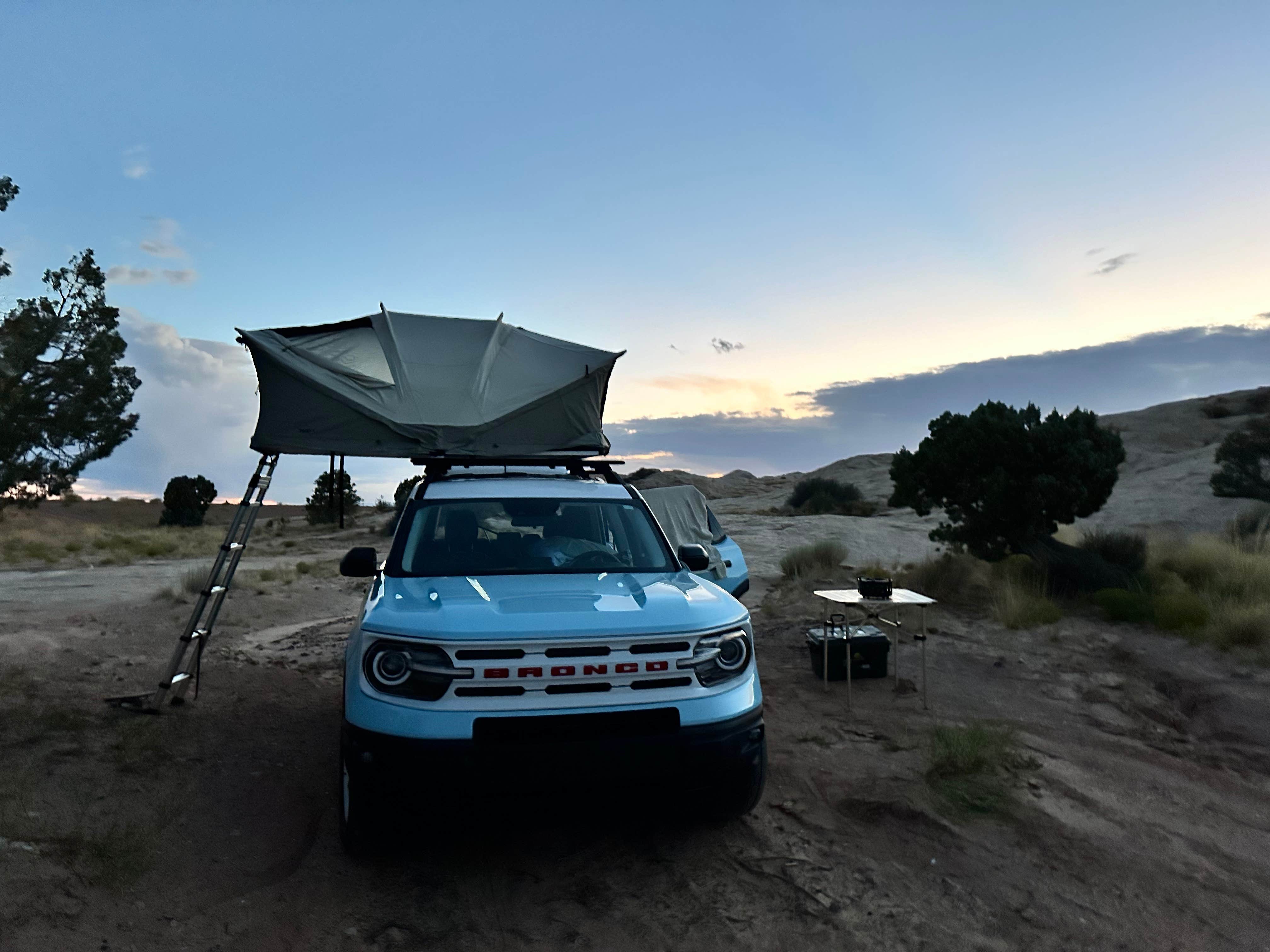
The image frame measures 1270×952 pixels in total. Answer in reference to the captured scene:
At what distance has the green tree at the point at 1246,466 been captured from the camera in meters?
22.7

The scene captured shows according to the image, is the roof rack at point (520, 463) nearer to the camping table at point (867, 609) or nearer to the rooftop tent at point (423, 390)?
the rooftop tent at point (423, 390)

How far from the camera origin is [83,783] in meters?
5.23

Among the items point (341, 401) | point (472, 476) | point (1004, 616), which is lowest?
point (1004, 616)

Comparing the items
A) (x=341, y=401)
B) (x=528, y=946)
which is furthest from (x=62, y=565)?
(x=528, y=946)

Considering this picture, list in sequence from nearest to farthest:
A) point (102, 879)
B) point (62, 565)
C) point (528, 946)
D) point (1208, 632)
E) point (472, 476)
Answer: point (528, 946) < point (102, 879) < point (472, 476) < point (1208, 632) < point (62, 565)

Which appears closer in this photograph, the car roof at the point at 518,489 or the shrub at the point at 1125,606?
the car roof at the point at 518,489

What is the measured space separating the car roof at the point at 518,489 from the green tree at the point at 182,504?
137 ft

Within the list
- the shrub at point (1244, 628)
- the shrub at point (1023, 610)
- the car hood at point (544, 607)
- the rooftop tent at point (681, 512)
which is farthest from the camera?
the rooftop tent at point (681, 512)

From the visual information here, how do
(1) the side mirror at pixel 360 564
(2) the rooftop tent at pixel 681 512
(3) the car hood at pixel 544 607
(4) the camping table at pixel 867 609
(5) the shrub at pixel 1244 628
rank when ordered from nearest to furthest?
(3) the car hood at pixel 544 607 < (1) the side mirror at pixel 360 564 < (4) the camping table at pixel 867 609 < (5) the shrub at pixel 1244 628 < (2) the rooftop tent at pixel 681 512

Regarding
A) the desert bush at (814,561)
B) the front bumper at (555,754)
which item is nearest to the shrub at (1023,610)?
the desert bush at (814,561)

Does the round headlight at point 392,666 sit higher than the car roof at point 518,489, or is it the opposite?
the car roof at point 518,489

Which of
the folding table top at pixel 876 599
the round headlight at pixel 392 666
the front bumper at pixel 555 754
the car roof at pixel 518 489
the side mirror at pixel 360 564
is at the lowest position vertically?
the folding table top at pixel 876 599

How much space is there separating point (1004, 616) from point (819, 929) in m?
8.06

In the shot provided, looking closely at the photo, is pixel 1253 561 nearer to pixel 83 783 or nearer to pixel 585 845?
pixel 585 845
